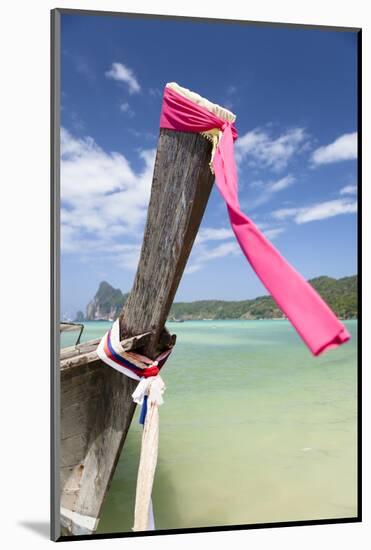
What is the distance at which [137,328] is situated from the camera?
1618 mm

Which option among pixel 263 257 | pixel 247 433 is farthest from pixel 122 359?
pixel 247 433

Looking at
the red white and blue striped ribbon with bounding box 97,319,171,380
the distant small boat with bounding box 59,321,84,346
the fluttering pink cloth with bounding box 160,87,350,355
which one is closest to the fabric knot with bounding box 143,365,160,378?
the red white and blue striped ribbon with bounding box 97,319,171,380

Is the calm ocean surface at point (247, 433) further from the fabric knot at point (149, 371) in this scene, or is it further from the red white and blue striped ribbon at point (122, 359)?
the fabric knot at point (149, 371)

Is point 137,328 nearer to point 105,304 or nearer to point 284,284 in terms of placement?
point 105,304

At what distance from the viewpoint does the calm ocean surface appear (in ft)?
6.30

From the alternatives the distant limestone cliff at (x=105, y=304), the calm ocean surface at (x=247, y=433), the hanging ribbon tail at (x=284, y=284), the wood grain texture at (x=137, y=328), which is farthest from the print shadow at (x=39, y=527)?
the hanging ribbon tail at (x=284, y=284)

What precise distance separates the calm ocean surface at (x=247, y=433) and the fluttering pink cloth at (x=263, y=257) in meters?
0.72

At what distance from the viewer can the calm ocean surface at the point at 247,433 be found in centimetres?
192

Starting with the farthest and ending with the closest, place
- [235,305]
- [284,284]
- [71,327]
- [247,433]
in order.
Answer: [247,433]
[235,305]
[71,327]
[284,284]

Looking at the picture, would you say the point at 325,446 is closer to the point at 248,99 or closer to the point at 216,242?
the point at 216,242

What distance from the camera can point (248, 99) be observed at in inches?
79.0

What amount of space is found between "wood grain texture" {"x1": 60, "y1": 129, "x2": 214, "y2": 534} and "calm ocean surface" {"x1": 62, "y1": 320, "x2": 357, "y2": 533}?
152 mm

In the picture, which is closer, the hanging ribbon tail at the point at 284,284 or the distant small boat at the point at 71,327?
the hanging ribbon tail at the point at 284,284

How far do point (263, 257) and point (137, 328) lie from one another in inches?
20.5
